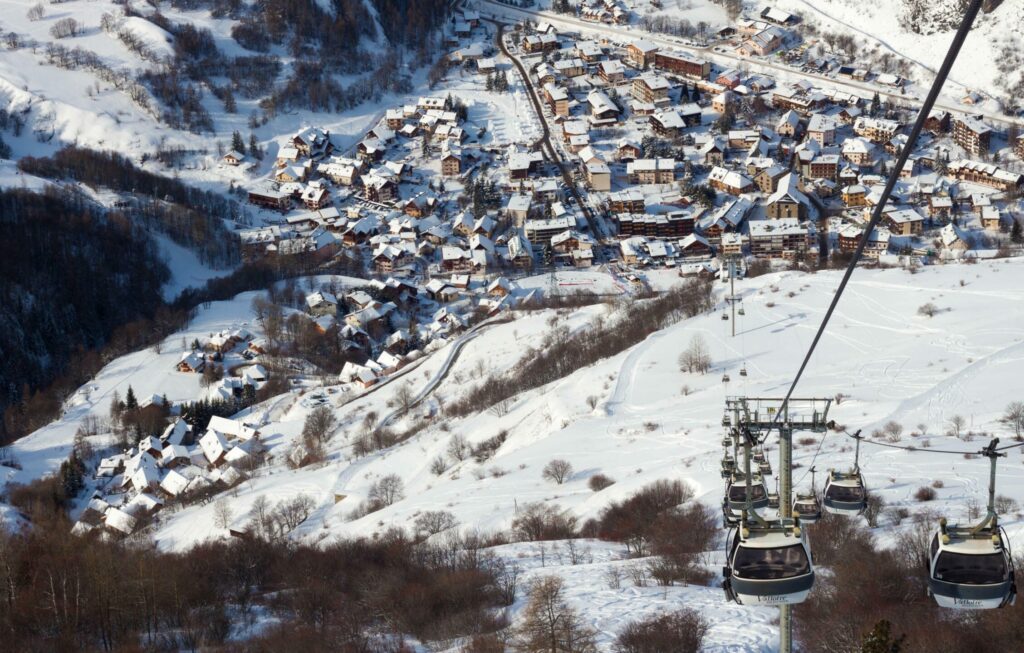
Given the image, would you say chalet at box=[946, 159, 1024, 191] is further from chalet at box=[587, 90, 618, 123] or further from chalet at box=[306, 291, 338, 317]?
chalet at box=[306, 291, 338, 317]

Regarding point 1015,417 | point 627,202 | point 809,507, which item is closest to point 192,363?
point 627,202

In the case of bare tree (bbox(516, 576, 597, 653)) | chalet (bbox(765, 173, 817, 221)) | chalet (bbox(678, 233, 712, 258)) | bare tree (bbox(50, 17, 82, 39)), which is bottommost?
chalet (bbox(678, 233, 712, 258))

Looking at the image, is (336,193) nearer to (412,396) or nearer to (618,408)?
(412,396)

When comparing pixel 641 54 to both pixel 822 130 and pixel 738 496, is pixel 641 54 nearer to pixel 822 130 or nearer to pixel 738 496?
pixel 822 130

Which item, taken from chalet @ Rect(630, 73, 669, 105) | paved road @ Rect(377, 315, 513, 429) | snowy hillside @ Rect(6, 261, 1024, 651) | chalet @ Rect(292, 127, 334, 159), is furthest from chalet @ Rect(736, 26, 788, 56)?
snowy hillside @ Rect(6, 261, 1024, 651)

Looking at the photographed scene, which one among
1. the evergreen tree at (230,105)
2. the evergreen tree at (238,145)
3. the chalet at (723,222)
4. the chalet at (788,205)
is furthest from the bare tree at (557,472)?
the evergreen tree at (230,105)

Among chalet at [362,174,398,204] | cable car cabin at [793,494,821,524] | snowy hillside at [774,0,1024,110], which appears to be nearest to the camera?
cable car cabin at [793,494,821,524]

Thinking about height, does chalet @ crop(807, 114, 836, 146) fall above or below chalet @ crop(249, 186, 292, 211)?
above
